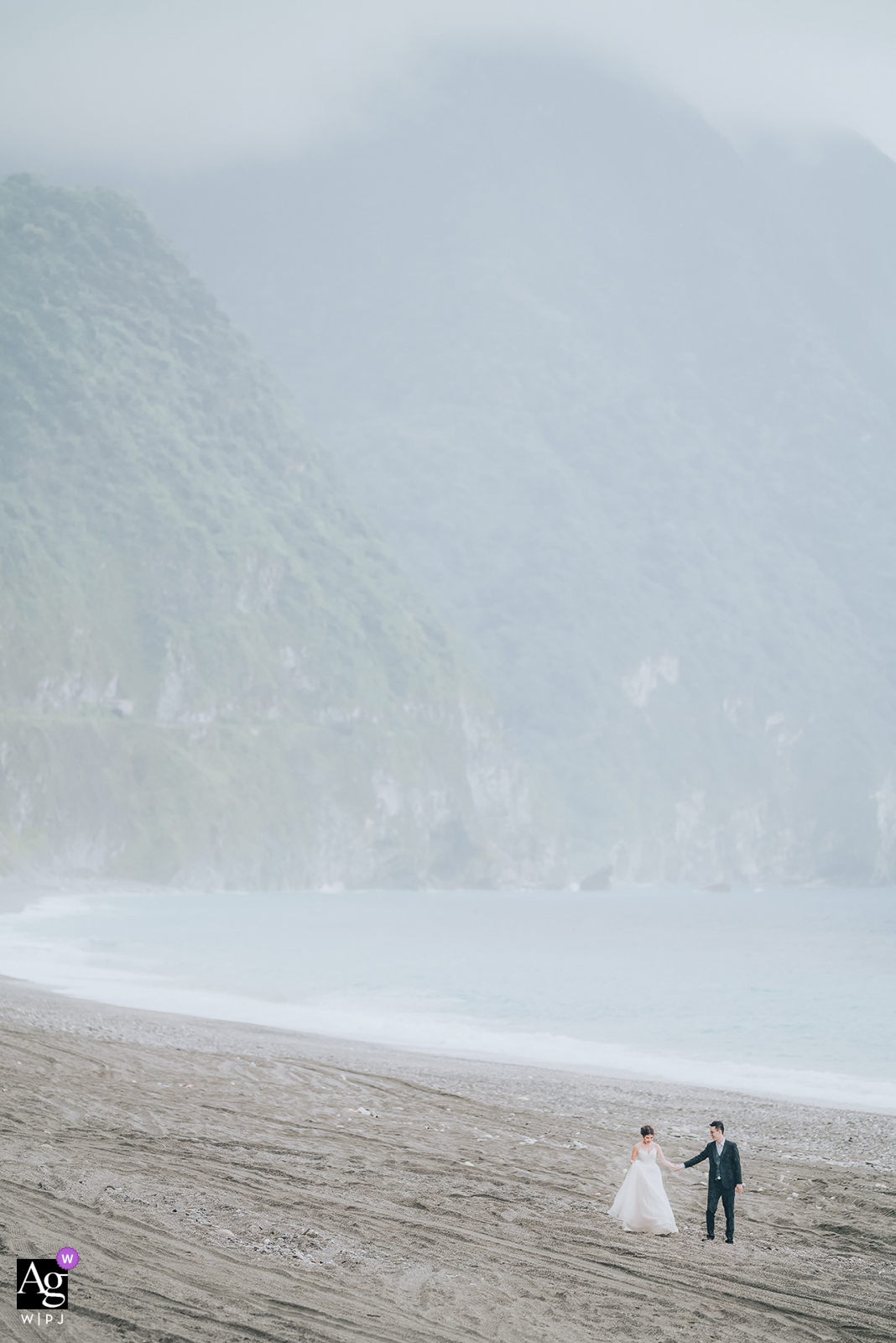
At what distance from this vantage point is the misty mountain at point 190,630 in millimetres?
112250

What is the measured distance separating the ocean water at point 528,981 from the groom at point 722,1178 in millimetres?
11822

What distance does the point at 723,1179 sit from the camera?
1120 cm

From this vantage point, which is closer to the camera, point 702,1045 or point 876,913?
point 702,1045

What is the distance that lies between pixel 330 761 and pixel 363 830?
9.12m

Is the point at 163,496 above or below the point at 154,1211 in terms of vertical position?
above

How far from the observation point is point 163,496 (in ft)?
458

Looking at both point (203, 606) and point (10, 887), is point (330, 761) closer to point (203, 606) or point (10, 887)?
point (203, 606)

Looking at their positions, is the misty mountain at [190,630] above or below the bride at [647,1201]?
above

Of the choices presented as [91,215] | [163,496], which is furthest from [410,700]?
[91,215]

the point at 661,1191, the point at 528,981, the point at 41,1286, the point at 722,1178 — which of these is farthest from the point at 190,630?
the point at 41,1286

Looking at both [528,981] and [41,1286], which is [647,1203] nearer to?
[41,1286]

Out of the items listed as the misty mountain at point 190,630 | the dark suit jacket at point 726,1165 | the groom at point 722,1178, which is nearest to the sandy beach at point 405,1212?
the groom at point 722,1178

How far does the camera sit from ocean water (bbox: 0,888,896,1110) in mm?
28000

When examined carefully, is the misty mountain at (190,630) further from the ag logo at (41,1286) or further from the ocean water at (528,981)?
the ag logo at (41,1286)
